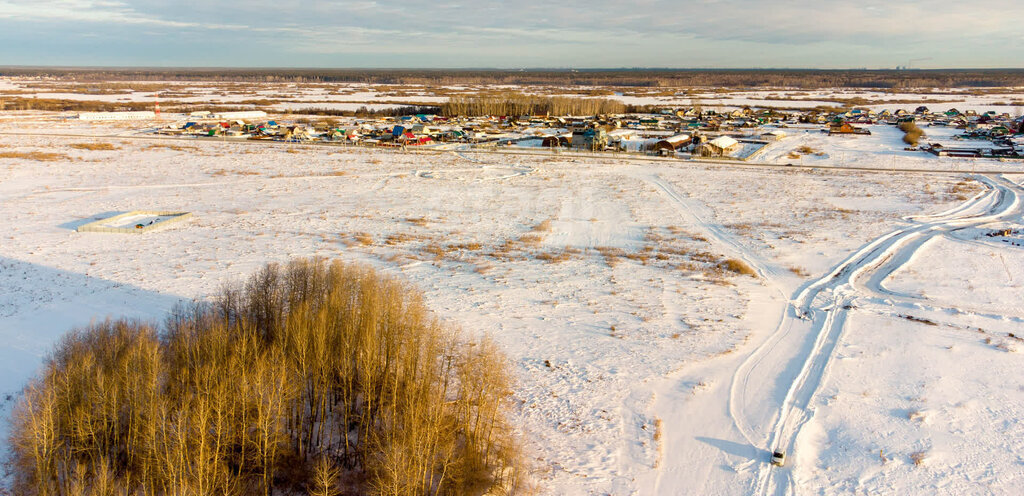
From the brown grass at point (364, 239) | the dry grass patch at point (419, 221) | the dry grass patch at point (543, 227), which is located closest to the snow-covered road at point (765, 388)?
the dry grass patch at point (543, 227)

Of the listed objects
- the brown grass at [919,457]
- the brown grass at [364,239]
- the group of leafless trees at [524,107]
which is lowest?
the brown grass at [919,457]

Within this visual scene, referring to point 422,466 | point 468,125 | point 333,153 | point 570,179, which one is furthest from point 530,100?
point 422,466

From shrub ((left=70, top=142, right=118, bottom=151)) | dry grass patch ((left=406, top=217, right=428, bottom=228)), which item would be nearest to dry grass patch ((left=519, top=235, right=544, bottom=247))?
dry grass patch ((left=406, top=217, right=428, bottom=228))

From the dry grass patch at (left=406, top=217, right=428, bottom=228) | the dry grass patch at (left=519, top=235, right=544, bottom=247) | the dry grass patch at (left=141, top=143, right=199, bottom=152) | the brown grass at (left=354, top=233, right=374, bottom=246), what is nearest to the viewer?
the brown grass at (left=354, top=233, right=374, bottom=246)

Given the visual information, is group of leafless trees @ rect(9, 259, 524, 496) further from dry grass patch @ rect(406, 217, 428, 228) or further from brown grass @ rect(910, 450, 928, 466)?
dry grass patch @ rect(406, 217, 428, 228)

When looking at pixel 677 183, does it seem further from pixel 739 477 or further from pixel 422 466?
pixel 422 466

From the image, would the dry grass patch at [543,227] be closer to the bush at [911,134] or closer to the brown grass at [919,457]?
the brown grass at [919,457]
